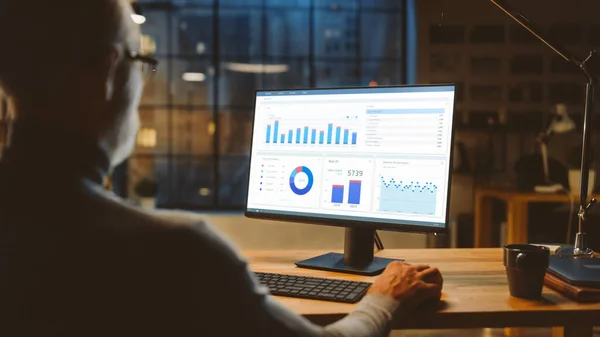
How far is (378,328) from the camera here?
96 centimetres

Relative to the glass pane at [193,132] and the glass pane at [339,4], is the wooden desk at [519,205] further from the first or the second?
the glass pane at [193,132]

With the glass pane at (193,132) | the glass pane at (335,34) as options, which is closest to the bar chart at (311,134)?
the glass pane at (335,34)

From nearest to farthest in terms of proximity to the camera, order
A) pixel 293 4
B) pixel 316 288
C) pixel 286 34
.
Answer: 1. pixel 316 288
2. pixel 293 4
3. pixel 286 34

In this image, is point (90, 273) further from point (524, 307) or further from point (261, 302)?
point (524, 307)

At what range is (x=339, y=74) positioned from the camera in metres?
7.75

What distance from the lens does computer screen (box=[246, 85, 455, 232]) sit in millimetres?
1311

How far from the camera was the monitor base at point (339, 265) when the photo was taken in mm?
1347

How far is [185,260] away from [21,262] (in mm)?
172

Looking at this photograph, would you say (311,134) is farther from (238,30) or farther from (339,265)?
(238,30)

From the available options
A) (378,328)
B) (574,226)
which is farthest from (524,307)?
(574,226)

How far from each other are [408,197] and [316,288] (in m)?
0.31

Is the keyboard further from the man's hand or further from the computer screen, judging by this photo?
the computer screen

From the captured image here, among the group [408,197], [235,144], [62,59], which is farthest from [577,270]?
[235,144]

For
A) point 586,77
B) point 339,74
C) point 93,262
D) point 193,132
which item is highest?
point 339,74
